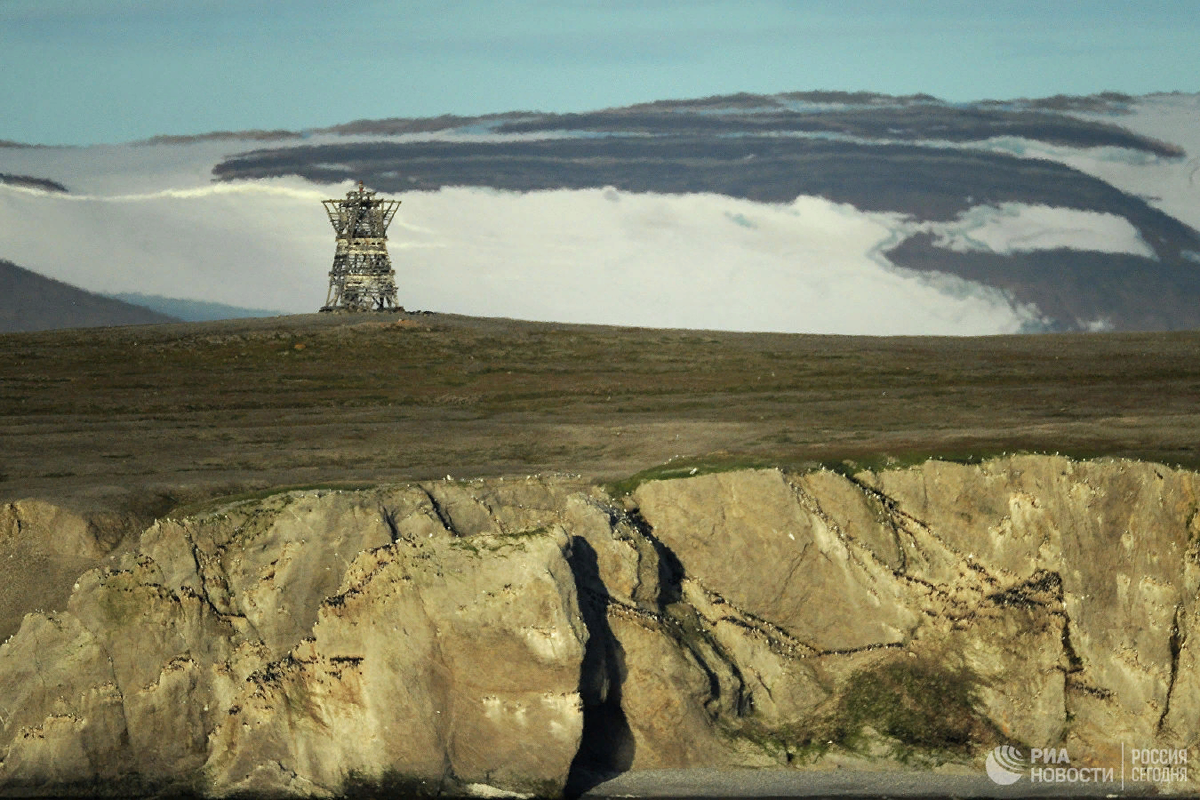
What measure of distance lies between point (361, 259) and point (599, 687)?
228 ft

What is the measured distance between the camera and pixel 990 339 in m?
93.8

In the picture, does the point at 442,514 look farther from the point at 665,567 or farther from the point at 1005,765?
the point at 1005,765

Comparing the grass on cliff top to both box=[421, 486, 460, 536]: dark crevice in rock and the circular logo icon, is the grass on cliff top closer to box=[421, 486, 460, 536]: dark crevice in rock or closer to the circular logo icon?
box=[421, 486, 460, 536]: dark crevice in rock

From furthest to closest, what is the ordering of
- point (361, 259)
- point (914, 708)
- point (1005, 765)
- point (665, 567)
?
point (361, 259)
point (665, 567)
point (914, 708)
point (1005, 765)

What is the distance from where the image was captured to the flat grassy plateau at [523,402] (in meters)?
49.4

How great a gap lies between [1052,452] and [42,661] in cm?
2761

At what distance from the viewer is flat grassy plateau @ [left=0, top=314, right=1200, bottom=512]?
49.4 metres

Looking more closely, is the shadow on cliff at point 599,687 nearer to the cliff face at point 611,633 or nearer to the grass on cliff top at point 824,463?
the cliff face at point 611,633

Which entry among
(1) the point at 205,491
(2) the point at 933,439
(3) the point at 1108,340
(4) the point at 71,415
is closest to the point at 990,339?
(3) the point at 1108,340

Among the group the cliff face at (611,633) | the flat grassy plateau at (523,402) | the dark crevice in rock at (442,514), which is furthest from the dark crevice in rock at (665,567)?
the dark crevice in rock at (442,514)

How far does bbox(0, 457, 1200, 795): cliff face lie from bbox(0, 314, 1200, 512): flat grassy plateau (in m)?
2.37

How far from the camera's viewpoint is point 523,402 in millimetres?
71250

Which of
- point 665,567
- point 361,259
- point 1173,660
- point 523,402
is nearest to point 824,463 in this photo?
point 665,567

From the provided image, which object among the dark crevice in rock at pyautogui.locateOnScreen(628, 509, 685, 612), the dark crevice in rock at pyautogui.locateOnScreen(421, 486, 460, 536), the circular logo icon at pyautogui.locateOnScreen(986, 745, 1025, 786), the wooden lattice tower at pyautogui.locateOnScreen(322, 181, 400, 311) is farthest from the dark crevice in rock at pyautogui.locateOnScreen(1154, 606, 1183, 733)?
the wooden lattice tower at pyautogui.locateOnScreen(322, 181, 400, 311)
